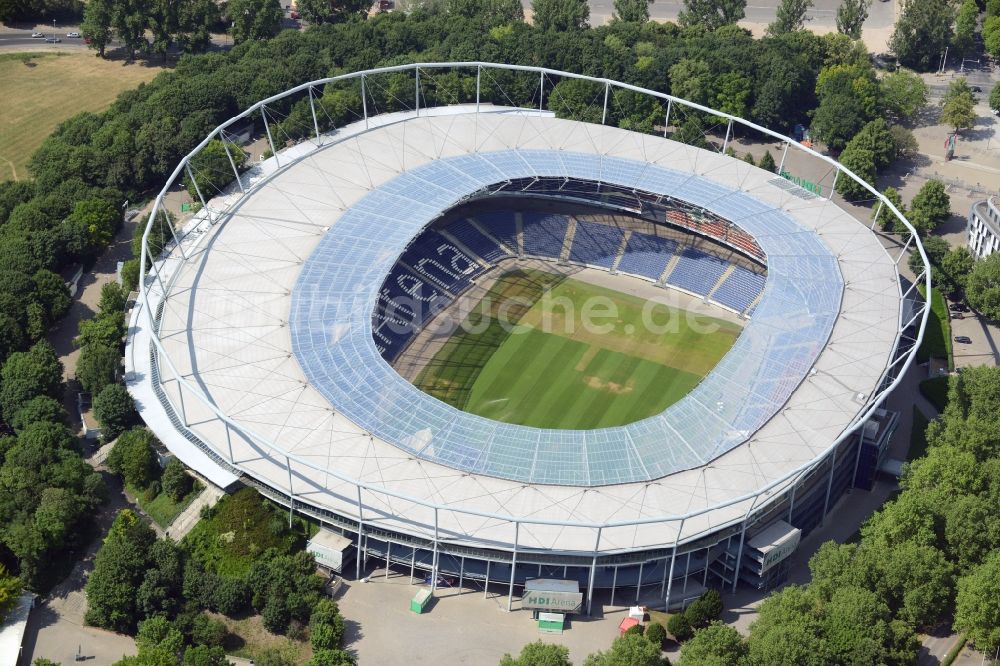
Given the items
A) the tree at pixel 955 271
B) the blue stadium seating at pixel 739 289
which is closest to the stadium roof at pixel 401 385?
the blue stadium seating at pixel 739 289

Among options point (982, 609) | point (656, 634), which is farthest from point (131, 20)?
point (982, 609)

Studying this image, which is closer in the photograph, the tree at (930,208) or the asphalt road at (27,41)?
the tree at (930,208)

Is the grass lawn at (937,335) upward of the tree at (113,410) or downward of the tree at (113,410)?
upward

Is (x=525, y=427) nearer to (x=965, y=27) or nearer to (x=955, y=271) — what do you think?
(x=955, y=271)

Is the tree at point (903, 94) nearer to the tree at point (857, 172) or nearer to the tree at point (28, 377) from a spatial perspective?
the tree at point (857, 172)

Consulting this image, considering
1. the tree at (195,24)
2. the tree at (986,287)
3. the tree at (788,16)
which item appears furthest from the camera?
the tree at (788,16)

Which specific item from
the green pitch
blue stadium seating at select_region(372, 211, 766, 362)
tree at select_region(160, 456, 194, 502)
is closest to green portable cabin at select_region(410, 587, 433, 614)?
the green pitch
